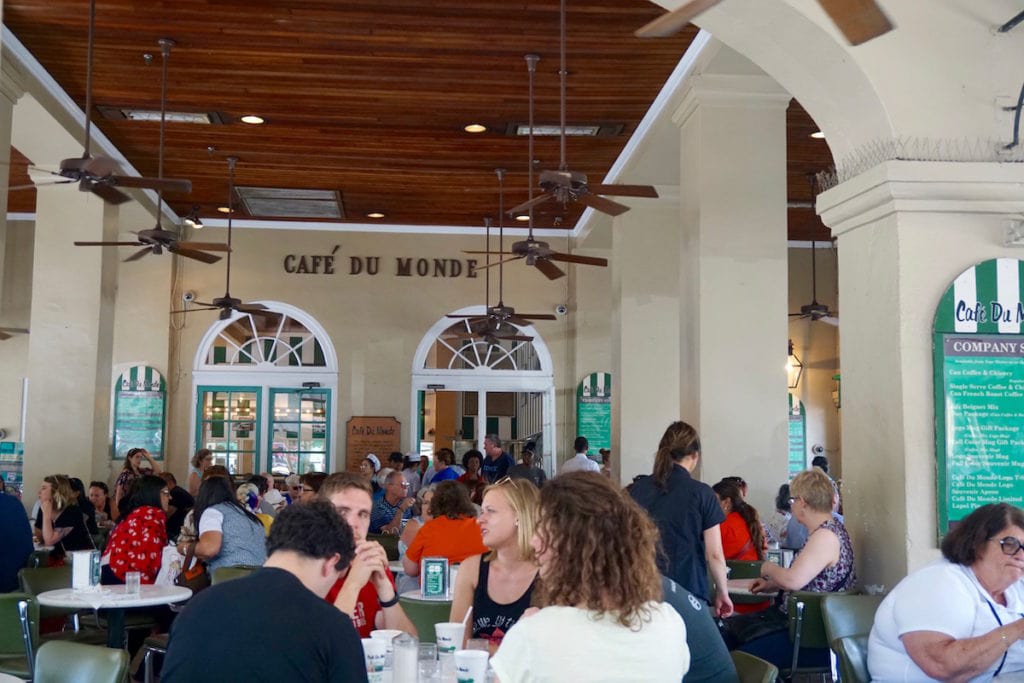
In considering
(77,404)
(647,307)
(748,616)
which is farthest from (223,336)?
(748,616)

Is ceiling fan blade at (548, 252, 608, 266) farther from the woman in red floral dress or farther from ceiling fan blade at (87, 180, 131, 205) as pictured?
the woman in red floral dress

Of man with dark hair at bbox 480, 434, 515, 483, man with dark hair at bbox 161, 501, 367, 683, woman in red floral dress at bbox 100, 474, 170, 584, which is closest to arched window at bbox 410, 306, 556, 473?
man with dark hair at bbox 480, 434, 515, 483

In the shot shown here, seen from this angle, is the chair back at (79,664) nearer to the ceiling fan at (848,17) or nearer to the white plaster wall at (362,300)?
the ceiling fan at (848,17)

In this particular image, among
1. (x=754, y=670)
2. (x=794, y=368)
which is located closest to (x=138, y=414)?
(x=794, y=368)

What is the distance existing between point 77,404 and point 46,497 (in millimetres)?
3062

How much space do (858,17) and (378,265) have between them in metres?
11.0

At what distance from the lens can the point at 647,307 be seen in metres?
10.6

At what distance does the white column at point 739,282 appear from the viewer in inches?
276

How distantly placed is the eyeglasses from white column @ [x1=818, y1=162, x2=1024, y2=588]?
2.84ft

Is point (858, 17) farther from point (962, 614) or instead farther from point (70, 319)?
point (70, 319)

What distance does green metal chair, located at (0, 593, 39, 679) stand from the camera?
4.59 meters

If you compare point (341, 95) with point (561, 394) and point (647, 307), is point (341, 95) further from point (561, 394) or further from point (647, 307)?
point (561, 394)

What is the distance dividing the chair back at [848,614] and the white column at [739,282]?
2849 millimetres

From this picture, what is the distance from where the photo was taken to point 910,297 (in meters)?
4.17
